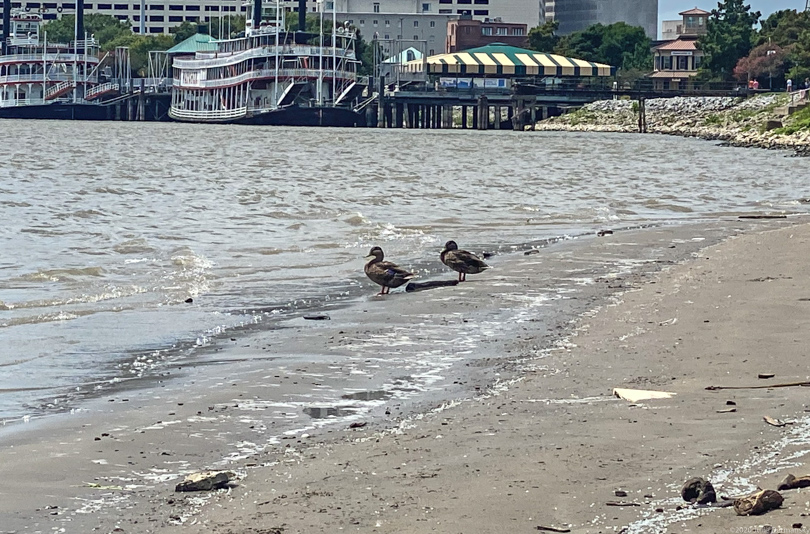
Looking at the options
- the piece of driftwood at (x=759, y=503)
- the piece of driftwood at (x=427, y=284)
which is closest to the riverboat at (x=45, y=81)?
the piece of driftwood at (x=427, y=284)

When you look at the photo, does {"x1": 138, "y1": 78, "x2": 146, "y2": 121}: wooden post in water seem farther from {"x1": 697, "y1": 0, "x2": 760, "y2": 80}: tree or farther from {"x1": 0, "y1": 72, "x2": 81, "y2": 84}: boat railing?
{"x1": 697, "y1": 0, "x2": 760, "y2": 80}: tree

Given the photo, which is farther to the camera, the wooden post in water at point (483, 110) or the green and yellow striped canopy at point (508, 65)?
the green and yellow striped canopy at point (508, 65)

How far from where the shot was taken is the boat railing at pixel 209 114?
354 feet

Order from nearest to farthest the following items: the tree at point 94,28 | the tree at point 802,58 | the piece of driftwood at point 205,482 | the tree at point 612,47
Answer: the piece of driftwood at point 205,482, the tree at point 802,58, the tree at point 612,47, the tree at point 94,28

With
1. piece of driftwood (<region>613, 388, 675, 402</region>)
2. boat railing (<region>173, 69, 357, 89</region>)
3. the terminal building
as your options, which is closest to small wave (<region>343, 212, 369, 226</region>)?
piece of driftwood (<region>613, 388, 675, 402</region>)

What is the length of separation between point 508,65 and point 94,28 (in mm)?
68814

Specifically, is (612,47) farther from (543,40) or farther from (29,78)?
(29,78)

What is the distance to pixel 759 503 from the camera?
15.1ft

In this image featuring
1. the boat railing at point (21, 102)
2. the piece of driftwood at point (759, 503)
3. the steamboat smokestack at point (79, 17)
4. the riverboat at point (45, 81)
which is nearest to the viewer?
the piece of driftwood at point (759, 503)

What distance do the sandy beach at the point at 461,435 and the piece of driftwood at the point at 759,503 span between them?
0.06 meters

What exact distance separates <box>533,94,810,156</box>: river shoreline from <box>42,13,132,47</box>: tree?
228 feet

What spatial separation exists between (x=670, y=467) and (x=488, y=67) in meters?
109

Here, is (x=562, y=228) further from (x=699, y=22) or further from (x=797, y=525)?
(x=699, y=22)

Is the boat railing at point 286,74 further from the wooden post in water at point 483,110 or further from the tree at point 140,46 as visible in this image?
the tree at point 140,46
